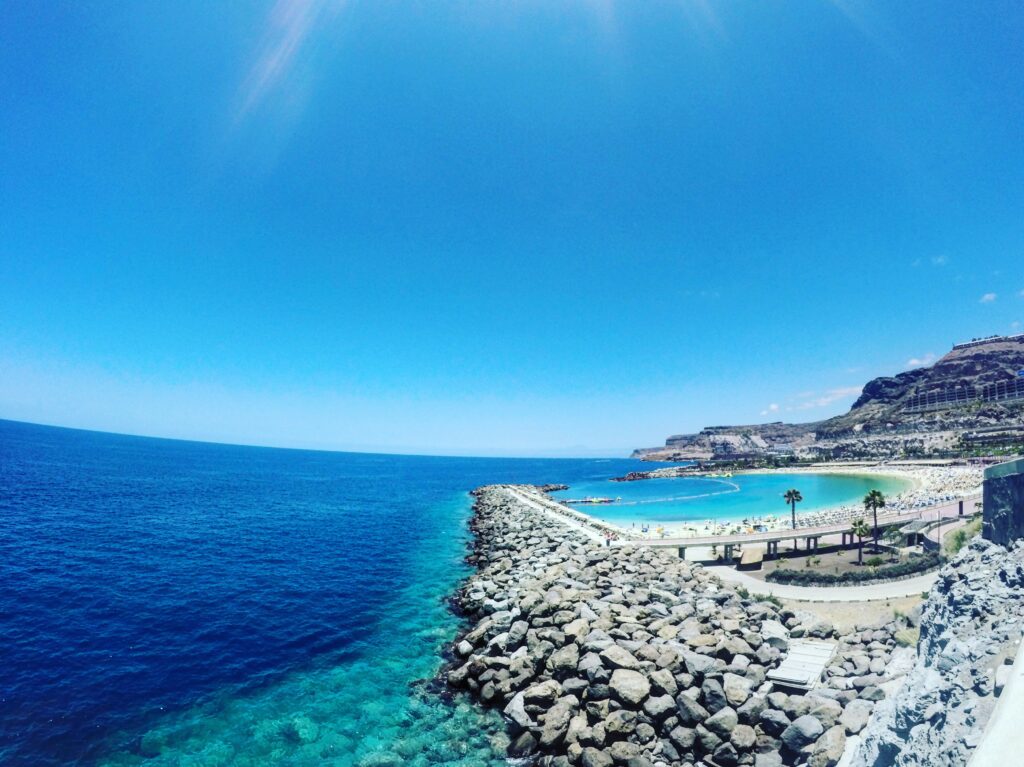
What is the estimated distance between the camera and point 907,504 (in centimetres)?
5612

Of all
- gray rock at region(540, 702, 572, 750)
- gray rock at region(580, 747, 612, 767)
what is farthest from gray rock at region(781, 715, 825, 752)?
gray rock at region(540, 702, 572, 750)

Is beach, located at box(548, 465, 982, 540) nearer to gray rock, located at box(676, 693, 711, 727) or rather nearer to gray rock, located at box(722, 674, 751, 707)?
gray rock, located at box(722, 674, 751, 707)

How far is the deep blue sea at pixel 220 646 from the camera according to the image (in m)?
15.4

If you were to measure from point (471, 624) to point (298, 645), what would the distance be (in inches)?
336

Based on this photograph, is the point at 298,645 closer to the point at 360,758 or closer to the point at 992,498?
the point at 360,758

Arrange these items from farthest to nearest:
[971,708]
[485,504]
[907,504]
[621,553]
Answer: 1. [485,504]
2. [907,504]
3. [621,553]
4. [971,708]

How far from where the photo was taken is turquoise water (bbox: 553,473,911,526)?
70.5 metres

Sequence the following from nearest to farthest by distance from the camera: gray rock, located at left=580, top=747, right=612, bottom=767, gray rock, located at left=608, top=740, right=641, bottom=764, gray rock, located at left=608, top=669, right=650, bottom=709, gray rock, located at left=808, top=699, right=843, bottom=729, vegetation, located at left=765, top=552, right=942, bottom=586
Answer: gray rock, located at left=808, top=699, right=843, bottom=729 < gray rock, located at left=580, top=747, right=612, bottom=767 < gray rock, located at left=608, top=740, right=641, bottom=764 < gray rock, located at left=608, top=669, right=650, bottom=709 < vegetation, located at left=765, top=552, right=942, bottom=586

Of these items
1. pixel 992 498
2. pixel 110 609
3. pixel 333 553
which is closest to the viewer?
pixel 992 498

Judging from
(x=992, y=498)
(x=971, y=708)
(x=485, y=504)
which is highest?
(x=992, y=498)

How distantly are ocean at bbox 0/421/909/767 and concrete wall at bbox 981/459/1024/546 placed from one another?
49.4ft

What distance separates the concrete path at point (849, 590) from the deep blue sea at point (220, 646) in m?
19.1

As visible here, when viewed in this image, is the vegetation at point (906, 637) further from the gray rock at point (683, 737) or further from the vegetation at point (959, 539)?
the vegetation at point (959, 539)

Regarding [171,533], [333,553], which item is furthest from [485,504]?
[171,533]
